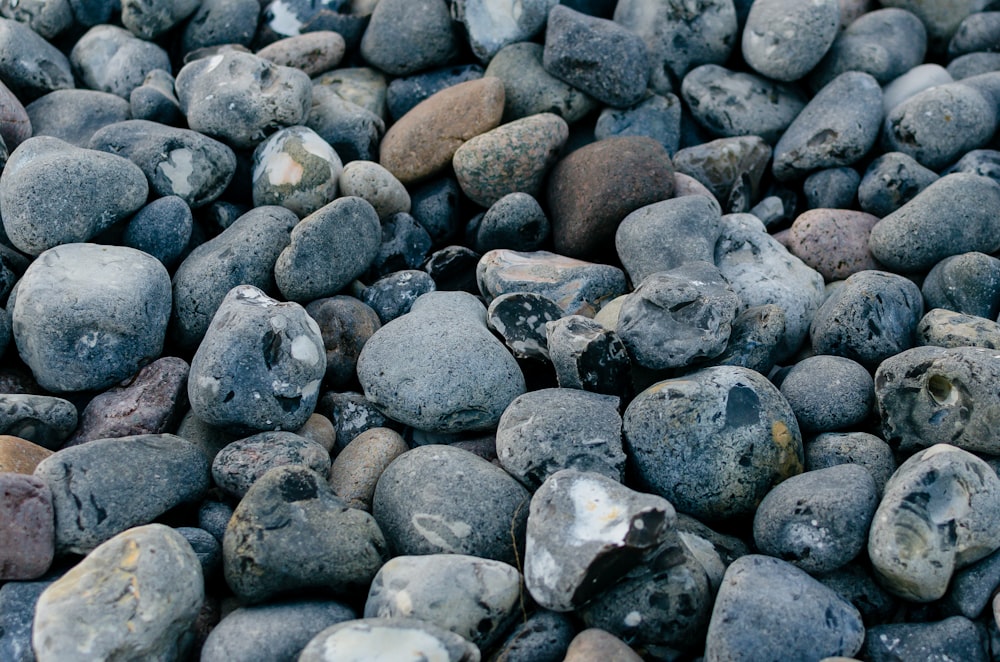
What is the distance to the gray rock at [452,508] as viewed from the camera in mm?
2340

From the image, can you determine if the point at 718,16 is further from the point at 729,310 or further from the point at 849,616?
the point at 849,616

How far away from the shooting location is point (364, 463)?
2613mm

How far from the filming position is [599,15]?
4.18m

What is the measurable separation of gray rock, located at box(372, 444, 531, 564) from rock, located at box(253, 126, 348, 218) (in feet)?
4.28

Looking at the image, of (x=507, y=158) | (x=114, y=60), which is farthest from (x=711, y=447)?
(x=114, y=60)

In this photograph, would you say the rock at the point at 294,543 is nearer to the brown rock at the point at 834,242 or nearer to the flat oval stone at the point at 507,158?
the flat oval stone at the point at 507,158

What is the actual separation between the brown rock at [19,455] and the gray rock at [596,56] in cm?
249

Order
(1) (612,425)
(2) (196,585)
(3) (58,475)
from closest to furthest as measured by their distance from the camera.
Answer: (2) (196,585)
(3) (58,475)
(1) (612,425)

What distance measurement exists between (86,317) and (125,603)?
3.61ft

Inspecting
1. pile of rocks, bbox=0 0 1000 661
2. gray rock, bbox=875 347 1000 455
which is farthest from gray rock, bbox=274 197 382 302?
gray rock, bbox=875 347 1000 455

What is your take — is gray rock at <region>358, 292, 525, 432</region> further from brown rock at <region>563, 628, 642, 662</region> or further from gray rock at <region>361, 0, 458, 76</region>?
gray rock at <region>361, 0, 458, 76</region>

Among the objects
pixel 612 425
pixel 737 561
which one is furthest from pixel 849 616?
pixel 612 425

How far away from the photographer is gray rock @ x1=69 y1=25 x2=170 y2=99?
12.9ft

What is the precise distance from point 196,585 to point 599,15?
3.25m
